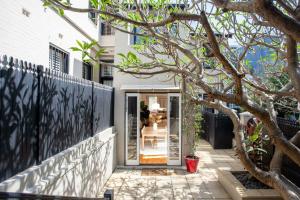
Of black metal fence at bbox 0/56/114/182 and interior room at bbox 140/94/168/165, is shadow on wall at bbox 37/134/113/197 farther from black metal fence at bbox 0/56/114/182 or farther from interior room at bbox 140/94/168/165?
interior room at bbox 140/94/168/165

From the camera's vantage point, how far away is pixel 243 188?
20.4 feet

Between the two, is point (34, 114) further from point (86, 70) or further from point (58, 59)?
point (86, 70)

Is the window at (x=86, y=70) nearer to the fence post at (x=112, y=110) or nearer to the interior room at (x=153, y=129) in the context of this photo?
the fence post at (x=112, y=110)

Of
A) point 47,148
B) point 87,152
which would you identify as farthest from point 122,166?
point 47,148

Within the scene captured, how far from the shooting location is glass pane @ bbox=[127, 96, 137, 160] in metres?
9.77

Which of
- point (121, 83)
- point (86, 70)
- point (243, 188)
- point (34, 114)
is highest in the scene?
point (86, 70)

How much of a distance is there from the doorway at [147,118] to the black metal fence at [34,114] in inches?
145

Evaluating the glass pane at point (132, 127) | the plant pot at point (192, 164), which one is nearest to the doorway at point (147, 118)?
the glass pane at point (132, 127)

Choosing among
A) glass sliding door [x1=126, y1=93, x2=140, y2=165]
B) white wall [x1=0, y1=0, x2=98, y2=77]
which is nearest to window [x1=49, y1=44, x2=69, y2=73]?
white wall [x1=0, y1=0, x2=98, y2=77]

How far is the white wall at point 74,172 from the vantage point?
3.37m

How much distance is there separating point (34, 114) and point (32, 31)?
3.80m

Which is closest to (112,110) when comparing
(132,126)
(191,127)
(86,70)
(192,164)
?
(132,126)

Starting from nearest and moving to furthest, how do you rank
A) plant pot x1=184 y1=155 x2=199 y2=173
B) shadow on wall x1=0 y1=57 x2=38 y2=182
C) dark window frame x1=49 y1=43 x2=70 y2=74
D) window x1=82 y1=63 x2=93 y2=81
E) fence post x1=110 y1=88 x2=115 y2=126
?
shadow on wall x1=0 y1=57 x2=38 y2=182, dark window frame x1=49 y1=43 x2=70 y2=74, plant pot x1=184 y1=155 x2=199 y2=173, fence post x1=110 y1=88 x2=115 y2=126, window x1=82 y1=63 x2=93 y2=81

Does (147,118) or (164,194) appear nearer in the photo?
(164,194)
